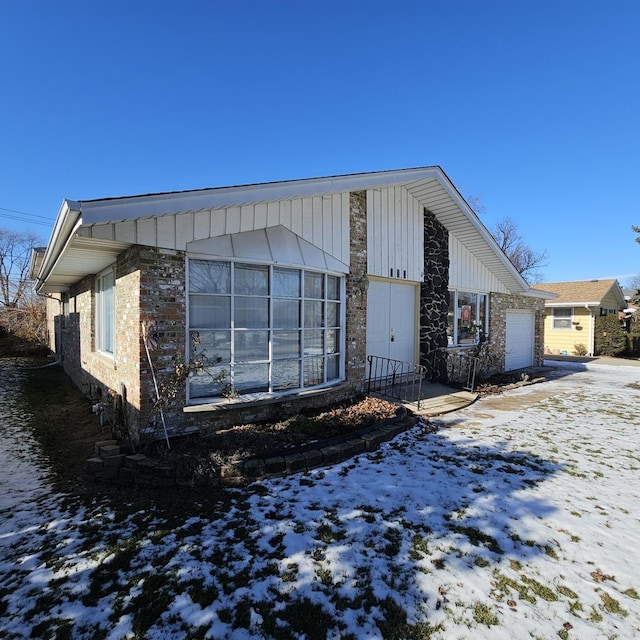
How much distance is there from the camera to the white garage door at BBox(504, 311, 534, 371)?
44.2 ft

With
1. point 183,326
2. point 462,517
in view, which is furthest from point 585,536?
point 183,326

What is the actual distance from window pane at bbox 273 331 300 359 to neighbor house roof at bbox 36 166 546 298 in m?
2.24

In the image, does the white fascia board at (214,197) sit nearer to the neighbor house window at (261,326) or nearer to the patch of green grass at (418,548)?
the neighbor house window at (261,326)

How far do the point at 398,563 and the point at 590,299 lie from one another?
21383 mm

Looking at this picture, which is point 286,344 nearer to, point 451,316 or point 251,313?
point 251,313

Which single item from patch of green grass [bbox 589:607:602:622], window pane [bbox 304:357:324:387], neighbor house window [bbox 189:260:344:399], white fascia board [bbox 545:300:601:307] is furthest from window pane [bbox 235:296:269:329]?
white fascia board [bbox 545:300:601:307]

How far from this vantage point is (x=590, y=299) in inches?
752

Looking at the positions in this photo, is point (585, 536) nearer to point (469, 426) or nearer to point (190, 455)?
point (469, 426)

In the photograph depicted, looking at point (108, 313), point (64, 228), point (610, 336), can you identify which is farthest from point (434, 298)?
point (610, 336)

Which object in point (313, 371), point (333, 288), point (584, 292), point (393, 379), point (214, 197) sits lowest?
point (393, 379)

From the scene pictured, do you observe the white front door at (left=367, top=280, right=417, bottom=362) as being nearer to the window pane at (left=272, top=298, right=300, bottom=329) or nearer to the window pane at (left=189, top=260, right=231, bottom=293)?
the window pane at (left=272, top=298, right=300, bottom=329)

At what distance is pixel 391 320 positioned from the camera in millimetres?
9156

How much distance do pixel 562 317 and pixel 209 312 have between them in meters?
21.8

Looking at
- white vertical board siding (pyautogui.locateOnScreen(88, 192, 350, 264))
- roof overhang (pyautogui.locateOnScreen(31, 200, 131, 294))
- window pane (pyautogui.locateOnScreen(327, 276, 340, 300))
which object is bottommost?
window pane (pyautogui.locateOnScreen(327, 276, 340, 300))
